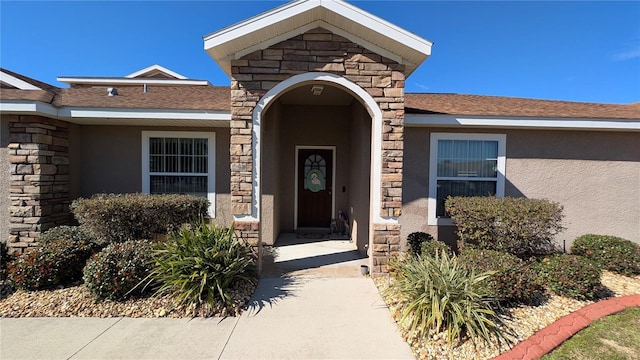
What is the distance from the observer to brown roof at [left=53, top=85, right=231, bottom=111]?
238 inches

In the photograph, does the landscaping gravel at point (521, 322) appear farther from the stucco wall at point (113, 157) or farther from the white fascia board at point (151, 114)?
the stucco wall at point (113, 157)

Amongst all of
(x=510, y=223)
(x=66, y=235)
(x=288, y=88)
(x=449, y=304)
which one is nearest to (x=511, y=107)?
(x=510, y=223)

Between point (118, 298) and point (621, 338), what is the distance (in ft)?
20.7

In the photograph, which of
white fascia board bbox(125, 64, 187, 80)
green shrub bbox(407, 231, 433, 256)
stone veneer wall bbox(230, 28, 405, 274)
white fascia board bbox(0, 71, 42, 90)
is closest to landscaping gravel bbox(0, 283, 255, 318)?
stone veneer wall bbox(230, 28, 405, 274)

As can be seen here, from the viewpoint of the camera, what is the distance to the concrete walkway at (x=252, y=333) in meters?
3.13

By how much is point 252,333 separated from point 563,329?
366 cm

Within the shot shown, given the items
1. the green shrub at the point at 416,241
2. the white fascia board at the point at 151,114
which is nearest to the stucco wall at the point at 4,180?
the white fascia board at the point at 151,114

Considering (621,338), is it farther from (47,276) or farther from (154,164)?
(154,164)

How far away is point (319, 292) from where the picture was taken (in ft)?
14.9

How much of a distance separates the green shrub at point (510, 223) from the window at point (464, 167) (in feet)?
3.59

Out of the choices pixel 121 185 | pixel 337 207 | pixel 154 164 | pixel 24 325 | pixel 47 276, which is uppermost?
pixel 154 164

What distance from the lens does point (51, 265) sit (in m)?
4.50

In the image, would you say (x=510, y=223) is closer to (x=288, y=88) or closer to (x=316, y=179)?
(x=288, y=88)

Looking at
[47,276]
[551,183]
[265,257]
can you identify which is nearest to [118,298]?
[47,276]
